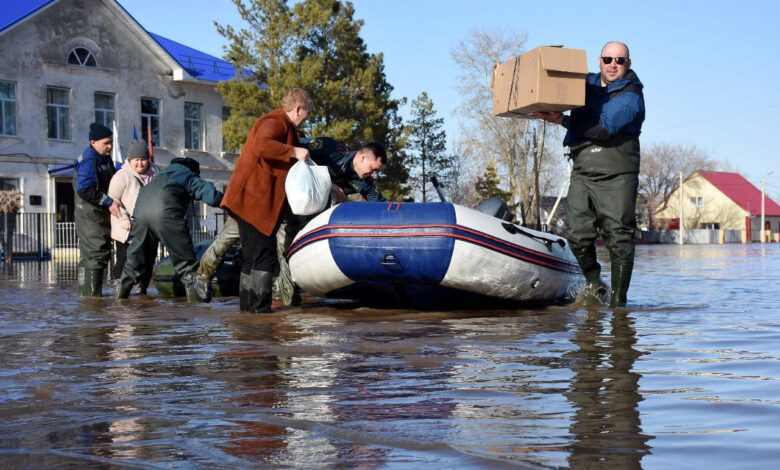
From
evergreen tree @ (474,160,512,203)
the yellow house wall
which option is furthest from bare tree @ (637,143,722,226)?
evergreen tree @ (474,160,512,203)

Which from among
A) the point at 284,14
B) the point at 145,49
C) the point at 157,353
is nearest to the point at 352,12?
the point at 284,14

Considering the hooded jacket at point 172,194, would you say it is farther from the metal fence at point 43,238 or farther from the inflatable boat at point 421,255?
the metal fence at point 43,238

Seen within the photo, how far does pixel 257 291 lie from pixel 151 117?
29917 millimetres

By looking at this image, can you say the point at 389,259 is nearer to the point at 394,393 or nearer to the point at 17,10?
the point at 394,393

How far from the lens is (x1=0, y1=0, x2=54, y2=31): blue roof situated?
3147cm

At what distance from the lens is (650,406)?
344 centimetres

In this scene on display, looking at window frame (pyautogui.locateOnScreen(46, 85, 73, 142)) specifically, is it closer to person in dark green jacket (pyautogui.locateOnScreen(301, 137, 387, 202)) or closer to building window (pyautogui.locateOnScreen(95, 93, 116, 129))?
building window (pyautogui.locateOnScreen(95, 93, 116, 129))

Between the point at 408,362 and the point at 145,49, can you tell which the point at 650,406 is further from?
the point at 145,49

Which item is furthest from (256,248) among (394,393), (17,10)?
(17,10)

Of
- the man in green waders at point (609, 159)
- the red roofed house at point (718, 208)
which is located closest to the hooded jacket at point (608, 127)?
the man in green waders at point (609, 159)

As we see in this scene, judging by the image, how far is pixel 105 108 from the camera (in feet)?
113

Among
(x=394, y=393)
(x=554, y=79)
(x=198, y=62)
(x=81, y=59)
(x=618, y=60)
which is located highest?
(x=198, y=62)

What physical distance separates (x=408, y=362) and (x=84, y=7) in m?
31.9

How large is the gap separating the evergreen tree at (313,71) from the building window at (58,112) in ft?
17.8
